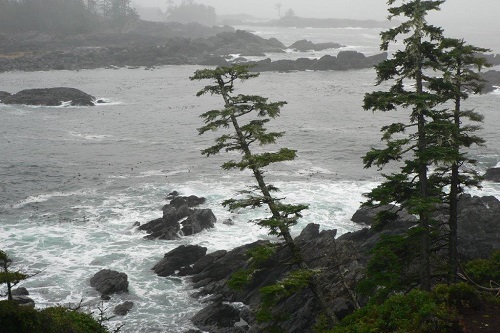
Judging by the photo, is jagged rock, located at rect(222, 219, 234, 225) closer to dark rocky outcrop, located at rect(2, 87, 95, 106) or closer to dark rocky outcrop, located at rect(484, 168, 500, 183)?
dark rocky outcrop, located at rect(484, 168, 500, 183)

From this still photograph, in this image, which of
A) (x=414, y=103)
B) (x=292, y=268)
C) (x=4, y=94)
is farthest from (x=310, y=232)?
(x=4, y=94)

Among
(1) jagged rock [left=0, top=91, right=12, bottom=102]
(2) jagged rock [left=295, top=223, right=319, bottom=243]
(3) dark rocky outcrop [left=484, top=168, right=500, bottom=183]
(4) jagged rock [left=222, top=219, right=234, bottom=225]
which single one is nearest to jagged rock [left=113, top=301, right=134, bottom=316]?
(2) jagged rock [left=295, top=223, right=319, bottom=243]

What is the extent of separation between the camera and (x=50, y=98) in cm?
7650

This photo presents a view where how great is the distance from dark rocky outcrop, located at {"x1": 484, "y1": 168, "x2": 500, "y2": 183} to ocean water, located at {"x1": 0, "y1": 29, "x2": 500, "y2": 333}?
2757mm

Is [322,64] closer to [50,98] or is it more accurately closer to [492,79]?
[492,79]

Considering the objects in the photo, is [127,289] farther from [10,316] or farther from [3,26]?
[3,26]

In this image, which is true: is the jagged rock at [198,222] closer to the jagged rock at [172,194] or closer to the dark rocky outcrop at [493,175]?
the jagged rock at [172,194]

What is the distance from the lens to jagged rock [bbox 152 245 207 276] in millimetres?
28234

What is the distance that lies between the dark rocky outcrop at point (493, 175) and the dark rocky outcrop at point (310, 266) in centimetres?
991

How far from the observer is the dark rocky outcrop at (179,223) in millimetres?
A: 32906

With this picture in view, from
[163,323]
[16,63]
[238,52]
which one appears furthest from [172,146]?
[238,52]

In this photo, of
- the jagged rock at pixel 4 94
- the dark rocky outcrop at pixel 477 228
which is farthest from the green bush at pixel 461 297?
the jagged rock at pixel 4 94

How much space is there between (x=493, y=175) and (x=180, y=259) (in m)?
28.6

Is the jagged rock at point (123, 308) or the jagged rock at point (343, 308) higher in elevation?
the jagged rock at point (343, 308)
